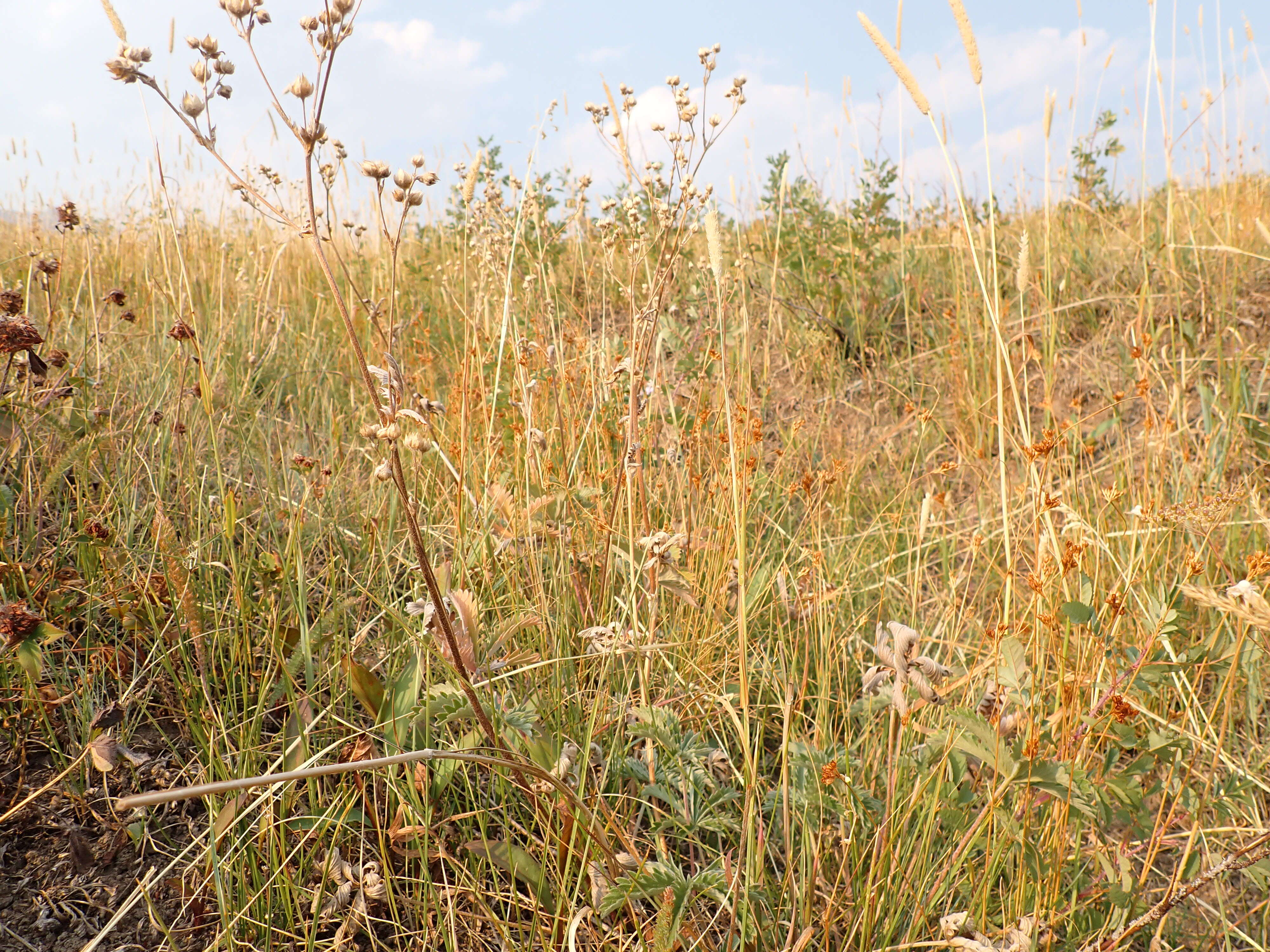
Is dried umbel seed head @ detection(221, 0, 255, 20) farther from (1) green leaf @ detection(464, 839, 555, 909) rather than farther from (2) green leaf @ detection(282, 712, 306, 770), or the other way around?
(1) green leaf @ detection(464, 839, 555, 909)

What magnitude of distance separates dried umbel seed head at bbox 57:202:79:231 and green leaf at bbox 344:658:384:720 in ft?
5.48

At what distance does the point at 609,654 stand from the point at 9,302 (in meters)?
1.38

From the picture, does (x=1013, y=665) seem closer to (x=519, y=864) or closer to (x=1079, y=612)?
(x=1079, y=612)

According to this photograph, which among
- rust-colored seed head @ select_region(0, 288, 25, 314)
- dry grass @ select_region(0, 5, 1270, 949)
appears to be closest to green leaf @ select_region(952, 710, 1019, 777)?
dry grass @ select_region(0, 5, 1270, 949)

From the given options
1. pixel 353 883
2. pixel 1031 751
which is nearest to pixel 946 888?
pixel 1031 751

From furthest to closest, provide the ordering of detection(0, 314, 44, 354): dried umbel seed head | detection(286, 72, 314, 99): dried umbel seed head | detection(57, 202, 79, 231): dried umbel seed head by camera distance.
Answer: detection(57, 202, 79, 231): dried umbel seed head
detection(0, 314, 44, 354): dried umbel seed head
detection(286, 72, 314, 99): dried umbel seed head

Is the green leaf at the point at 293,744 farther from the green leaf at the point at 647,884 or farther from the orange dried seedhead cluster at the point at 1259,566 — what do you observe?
the orange dried seedhead cluster at the point at 1259,566

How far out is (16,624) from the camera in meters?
1.17

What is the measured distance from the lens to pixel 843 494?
231 centimetres

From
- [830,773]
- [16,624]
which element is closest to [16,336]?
[16,624]

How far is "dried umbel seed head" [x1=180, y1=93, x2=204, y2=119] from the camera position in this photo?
3.02 ft

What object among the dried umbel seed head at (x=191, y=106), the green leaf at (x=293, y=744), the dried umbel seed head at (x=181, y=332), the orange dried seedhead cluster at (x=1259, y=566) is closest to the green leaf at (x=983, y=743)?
the orange dried seedhead cluster at (x=1259, y=566)

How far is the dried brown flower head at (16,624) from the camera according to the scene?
117cm

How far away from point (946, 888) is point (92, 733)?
1.29 m
